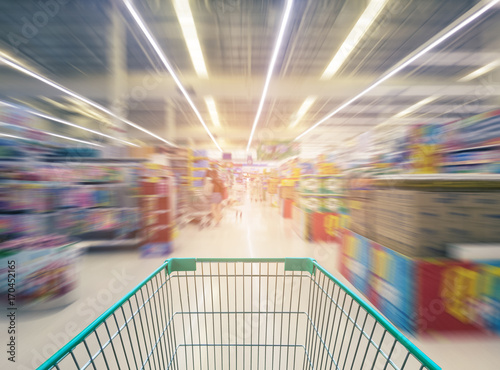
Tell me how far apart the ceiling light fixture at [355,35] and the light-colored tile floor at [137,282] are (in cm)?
398

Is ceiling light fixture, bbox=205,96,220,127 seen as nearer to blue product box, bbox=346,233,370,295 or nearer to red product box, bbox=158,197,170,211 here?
red product box, bbox=158,197,170,211

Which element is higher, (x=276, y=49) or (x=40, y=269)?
(x=276, y=49)

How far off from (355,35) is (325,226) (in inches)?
146

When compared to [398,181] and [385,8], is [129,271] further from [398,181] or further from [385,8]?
[385,8]

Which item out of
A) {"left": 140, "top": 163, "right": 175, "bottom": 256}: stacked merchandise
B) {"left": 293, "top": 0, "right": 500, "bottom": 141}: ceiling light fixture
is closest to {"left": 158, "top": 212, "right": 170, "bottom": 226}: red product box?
{"left": 140, "top": 163, "right": 175, "bottom": 256}: stacked merchandise

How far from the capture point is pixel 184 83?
5.94m

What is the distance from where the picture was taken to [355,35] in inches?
162

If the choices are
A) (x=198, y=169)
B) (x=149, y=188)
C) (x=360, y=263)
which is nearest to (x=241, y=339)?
(x=360, y=263)

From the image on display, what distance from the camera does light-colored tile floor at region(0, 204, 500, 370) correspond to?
140 centimetres

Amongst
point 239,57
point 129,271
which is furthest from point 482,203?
point 239,57

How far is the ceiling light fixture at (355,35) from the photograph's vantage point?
3441mm

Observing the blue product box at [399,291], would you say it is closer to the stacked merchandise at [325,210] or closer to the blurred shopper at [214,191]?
the stacked merchandise at [325,210]

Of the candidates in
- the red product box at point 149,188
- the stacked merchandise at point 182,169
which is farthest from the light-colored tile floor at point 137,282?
the stacked merchandise at point 182,169

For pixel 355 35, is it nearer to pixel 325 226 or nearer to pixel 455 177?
pixel 325 226
